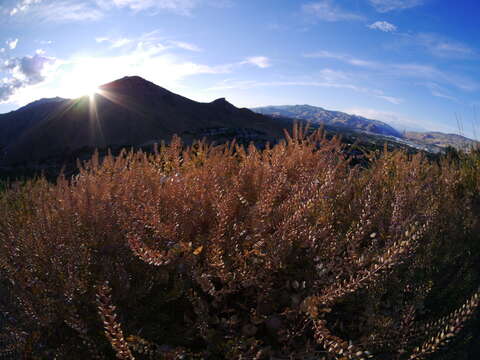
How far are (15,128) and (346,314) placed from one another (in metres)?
104

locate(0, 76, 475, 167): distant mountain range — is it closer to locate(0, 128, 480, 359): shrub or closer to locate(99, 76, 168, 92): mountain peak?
locate(99, 76, 168, 92): mountain peak

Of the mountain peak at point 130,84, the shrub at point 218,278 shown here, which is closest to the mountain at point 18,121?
the mountain peak at point 130,84

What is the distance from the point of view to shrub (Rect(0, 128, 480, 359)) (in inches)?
60.7

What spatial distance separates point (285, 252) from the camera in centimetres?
181

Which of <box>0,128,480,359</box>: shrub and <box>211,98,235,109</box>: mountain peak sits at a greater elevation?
<box>211,98,235,109</box>: mountain peak

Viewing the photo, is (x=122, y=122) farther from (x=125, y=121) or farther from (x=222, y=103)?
(x=222, y=103)

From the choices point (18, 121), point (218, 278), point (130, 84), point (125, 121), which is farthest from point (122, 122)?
point (18, 121)

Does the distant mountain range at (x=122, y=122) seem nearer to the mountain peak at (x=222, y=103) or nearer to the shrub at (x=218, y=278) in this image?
the mountain peak at (x=222, y=103)

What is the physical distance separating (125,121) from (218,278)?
47.6m

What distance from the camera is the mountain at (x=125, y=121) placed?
44.3 m

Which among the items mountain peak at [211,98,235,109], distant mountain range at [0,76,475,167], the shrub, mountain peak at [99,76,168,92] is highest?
mountain peak at [99,76,168,92]

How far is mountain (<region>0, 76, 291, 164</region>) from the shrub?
1411 inches

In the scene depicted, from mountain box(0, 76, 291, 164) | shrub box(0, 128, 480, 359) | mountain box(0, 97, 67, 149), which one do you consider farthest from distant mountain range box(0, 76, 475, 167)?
mountain box(0, 97, 67, 149)

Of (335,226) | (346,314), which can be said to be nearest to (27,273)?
(346,314)
